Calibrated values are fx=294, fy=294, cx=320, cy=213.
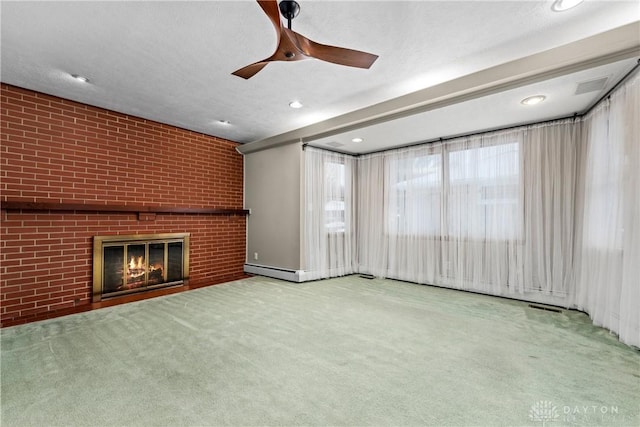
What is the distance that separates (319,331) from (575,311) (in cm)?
300

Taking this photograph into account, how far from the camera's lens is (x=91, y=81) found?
3154 millimetres

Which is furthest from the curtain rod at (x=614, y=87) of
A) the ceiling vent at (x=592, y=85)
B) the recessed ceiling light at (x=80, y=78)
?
the recessed ceiling light at (x=80, y=78)

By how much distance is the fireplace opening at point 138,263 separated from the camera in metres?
3.91

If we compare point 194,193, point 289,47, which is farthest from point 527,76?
point 194,193

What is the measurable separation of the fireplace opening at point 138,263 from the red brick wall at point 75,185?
0.11 metres

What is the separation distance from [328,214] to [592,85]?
3707 millimetres

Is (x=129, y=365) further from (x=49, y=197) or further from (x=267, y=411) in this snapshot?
(x=49, y=197)

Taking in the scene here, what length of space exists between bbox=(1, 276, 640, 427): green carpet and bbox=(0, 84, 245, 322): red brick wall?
0.75m

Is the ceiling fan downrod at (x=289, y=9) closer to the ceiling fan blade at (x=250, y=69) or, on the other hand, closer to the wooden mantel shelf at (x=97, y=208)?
the ceiling fan blade at (x=250, y=69)

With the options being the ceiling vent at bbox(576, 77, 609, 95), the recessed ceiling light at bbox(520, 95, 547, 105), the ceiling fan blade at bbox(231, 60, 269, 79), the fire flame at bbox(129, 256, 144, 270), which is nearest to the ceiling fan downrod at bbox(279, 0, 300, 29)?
the ceiling fan blade at bbox(231, 60, 269, 79)

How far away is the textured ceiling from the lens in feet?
6.81

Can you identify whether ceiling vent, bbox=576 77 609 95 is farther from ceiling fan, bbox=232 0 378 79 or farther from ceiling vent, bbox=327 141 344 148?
ceiling vent, bbox=327 141 344 148

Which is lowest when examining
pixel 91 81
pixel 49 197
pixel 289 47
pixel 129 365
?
pixel 129 365

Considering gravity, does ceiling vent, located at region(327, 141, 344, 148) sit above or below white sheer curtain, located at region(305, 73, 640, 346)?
above
